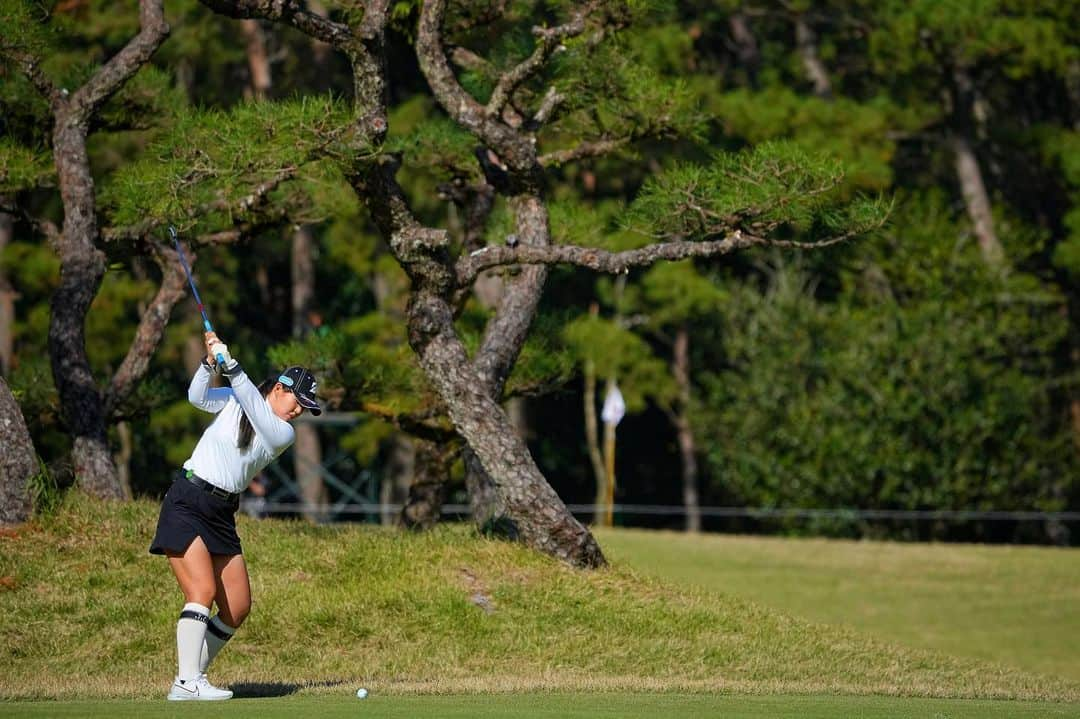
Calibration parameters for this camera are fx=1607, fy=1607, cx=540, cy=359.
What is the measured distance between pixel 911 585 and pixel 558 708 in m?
14.7

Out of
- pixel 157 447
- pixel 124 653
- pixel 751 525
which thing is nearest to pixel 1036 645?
pixel 124 653

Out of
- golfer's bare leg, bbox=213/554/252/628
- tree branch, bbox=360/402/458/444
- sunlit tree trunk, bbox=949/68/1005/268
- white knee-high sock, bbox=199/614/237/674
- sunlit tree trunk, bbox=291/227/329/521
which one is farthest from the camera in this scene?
sunlit tree trunk, bbox=291/227/329/521

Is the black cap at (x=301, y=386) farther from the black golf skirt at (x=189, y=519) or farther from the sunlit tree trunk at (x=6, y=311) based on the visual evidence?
the sunlit tree trunk at (x=6, y=311)

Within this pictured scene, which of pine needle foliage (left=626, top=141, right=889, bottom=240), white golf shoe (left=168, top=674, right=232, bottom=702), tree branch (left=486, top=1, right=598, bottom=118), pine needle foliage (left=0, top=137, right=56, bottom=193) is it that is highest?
tree branch (left=486, top=1, right=598, bottom=118)

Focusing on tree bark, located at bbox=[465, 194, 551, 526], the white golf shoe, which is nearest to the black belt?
the white golf shoe

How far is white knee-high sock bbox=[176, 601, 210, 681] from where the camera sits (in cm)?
852

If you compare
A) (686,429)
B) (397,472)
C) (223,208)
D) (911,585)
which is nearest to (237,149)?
(223,208)

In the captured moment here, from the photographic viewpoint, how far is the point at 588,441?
125 feet

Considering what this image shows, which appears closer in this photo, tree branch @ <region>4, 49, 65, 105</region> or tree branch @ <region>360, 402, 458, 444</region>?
tree branch @ <region>4, 49, 65, 105</region>

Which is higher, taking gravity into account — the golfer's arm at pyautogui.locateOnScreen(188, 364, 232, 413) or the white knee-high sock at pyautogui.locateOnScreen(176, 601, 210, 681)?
the golfer's arm at pyautogui.locateOnScreen(188, 364, 232, 413)

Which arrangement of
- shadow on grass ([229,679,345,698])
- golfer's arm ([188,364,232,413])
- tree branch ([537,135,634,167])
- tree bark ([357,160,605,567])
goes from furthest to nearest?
tree branch ([537,135,634,167]) < tree bark ([357,160,605,567]) < shadow on grass ([229,679,345,698]) < golfer's arm ([188,364,232,413])

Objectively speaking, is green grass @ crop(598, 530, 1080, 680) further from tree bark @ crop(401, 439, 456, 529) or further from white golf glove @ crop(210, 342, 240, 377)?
white golf glove @ crop(210, 342, 240, 377)

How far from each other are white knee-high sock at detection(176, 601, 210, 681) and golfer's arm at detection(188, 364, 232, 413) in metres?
1.07

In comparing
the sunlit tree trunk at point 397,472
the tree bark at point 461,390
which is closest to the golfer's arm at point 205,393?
the tree bark at point 461,390
